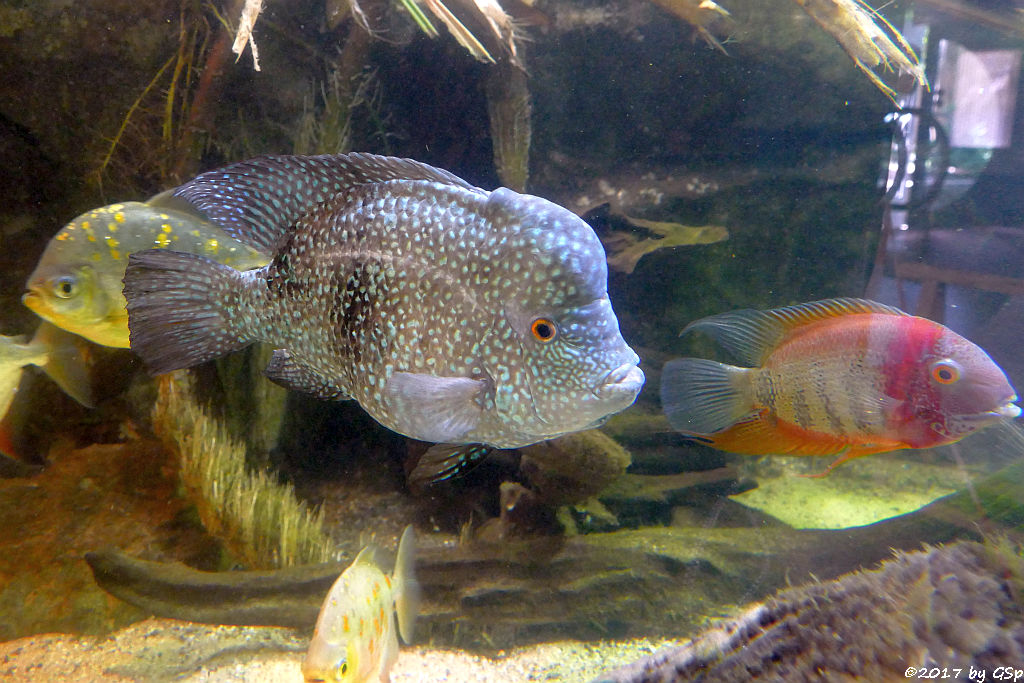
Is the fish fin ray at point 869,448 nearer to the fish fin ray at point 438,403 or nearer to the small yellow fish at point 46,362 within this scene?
the fish fin ray at point 438,403

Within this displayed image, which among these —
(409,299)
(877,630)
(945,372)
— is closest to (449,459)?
(409,299)

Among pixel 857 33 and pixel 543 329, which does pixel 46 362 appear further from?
pixel 857 33

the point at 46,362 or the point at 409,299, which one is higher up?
the point at 409,299

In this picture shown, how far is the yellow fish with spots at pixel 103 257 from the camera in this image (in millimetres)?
2428

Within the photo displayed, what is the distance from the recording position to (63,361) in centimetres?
317

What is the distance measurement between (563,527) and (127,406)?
11.7 feet

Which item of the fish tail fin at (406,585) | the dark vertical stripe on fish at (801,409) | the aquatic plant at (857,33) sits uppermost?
the aquatic plant at (857,33)

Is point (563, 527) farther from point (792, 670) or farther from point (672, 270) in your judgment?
point (672, 270)

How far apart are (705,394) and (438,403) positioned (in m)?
1.54

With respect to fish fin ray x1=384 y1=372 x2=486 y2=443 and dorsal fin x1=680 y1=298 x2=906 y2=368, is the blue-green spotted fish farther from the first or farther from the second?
dorsal fin x1=680 y1=298 x2=906 y2=368

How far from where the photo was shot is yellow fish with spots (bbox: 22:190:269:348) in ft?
7.97

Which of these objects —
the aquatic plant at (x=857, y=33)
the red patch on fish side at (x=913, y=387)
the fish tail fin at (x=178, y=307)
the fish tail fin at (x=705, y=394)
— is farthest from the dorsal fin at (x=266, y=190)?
the aquatic plant at (x=857, y=33)

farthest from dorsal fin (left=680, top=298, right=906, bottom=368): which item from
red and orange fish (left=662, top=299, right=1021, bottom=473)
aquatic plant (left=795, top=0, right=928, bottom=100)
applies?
aquatic plant (left=795, top=0, right=928, bottom=100)

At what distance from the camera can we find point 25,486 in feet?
12.0
